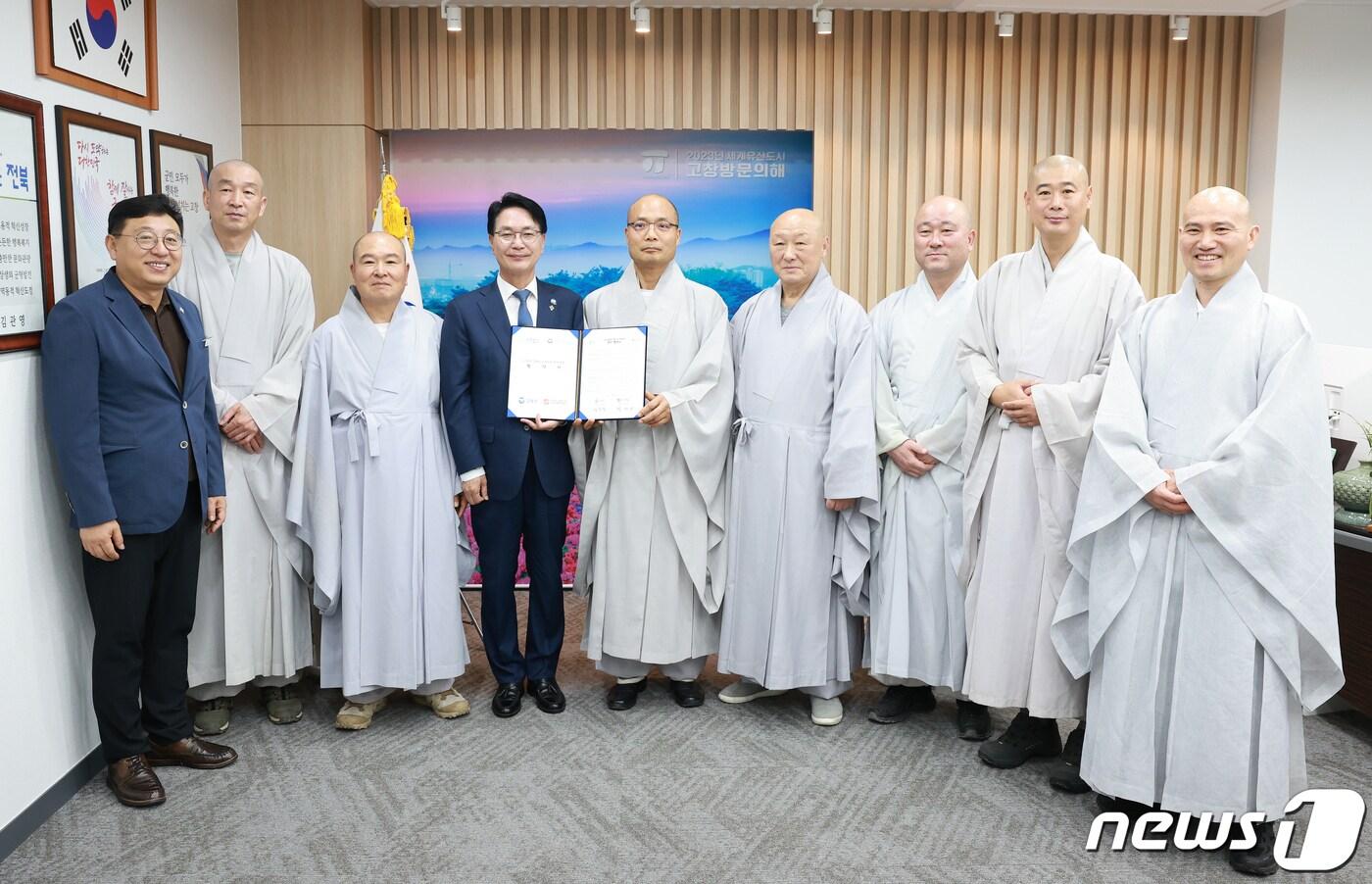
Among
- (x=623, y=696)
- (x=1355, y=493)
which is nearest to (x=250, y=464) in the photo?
(x=623, y=696)

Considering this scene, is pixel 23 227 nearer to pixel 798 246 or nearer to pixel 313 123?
pixel 798 246

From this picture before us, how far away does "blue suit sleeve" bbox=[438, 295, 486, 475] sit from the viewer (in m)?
3.42

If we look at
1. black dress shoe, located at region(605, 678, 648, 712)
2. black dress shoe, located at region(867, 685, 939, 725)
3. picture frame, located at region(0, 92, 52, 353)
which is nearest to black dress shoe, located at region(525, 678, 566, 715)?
black dress shoe, located at region(605, 678, 648, 712)

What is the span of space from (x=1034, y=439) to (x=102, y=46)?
3.09m

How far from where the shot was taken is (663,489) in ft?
11.7

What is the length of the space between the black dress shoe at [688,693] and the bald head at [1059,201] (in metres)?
1.90

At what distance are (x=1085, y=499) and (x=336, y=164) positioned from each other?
3.86m

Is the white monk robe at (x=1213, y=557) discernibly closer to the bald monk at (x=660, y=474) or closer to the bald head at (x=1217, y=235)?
the bald head at (x=1217, y=235)

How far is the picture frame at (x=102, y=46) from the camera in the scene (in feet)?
9.68

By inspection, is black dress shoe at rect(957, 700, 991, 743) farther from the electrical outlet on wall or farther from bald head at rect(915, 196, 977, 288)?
the electrical outlet on wall

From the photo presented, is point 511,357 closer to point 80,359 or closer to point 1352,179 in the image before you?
point 80,359

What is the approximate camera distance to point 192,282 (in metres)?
3.34

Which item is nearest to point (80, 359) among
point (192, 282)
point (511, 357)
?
point (192, 282)

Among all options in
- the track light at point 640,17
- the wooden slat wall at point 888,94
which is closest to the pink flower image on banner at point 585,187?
the wooden slat wall at point 888,94
